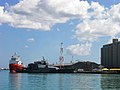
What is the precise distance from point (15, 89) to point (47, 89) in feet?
26.4

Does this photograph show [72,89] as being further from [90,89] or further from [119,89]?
[119,89]

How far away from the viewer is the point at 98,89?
89.0 m

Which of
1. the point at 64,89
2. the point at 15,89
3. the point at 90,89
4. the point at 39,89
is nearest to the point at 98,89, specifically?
the point at 90,89

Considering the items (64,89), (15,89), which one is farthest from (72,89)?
(15,89)

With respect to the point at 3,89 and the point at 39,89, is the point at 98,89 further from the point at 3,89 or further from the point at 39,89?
the point at 3,89

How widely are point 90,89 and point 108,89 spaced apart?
470cm

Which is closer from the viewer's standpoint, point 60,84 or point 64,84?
point 60,84

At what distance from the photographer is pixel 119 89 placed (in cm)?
8669

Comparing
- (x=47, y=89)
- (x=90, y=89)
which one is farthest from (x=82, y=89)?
(x=47, y=89)

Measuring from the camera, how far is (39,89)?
86.9 meters

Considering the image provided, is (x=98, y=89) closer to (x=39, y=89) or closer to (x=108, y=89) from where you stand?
(x=108, y=89)

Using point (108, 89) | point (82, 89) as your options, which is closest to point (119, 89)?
point (108, 89)

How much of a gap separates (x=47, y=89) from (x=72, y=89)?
249 inches

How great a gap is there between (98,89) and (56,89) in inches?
433
